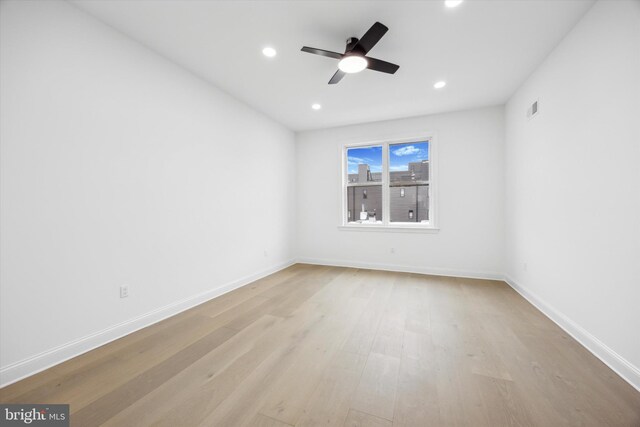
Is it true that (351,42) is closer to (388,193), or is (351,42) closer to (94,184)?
(94,184)

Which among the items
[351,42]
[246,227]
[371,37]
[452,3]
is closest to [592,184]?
[452,3]

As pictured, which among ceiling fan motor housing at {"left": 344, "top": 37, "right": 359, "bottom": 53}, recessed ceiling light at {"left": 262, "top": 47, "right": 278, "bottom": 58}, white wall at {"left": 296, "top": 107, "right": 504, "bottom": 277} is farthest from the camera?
white wall at {"left": 296, "top": 107, "right": 504, "bottom": 277}

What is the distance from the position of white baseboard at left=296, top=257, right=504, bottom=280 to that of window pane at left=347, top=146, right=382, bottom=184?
1682mm

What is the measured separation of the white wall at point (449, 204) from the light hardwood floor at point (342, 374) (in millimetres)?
1433

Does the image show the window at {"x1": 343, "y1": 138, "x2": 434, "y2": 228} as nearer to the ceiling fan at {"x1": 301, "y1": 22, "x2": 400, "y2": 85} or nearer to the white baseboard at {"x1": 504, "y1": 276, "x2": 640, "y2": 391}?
the white baseboard at {"x1": 504, "y1": 276, "x2": 640, "y2": 391}

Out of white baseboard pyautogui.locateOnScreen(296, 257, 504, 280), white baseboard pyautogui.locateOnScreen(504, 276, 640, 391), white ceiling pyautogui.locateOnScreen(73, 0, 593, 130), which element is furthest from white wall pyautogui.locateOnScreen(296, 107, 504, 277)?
white baseboard pyautogui.locateOnScreen(504, 276, 640, 391)

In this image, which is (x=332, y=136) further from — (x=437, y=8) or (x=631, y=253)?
(x=631, y=253)

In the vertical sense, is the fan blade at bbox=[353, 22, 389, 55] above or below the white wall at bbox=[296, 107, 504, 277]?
above

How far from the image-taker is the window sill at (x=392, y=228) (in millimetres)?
4376

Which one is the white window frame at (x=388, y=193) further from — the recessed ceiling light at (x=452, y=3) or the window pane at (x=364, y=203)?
the recessed ceiling light at (x=452, y=3)

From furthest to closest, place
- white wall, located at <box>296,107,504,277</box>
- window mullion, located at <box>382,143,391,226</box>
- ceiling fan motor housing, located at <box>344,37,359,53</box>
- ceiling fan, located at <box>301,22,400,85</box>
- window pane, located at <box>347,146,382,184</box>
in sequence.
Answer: window pane, located at <box>347,146,382,184</box>, window mullion, located at <box>382,143,391,226</box>, white wall, located at <box>296,107,504,277</box>, ceiling fan motor housing, located at <box>344,37,359,53</box>, ceiling fan, located at <box>301,22,400,85</box>

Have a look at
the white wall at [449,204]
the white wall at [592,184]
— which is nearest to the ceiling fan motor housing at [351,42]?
the white wall at [592,184]

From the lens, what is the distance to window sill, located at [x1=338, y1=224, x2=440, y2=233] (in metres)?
4.38

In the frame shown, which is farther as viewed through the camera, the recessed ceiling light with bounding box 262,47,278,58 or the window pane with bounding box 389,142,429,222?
the window pane with bounding box 389,142,429,222
